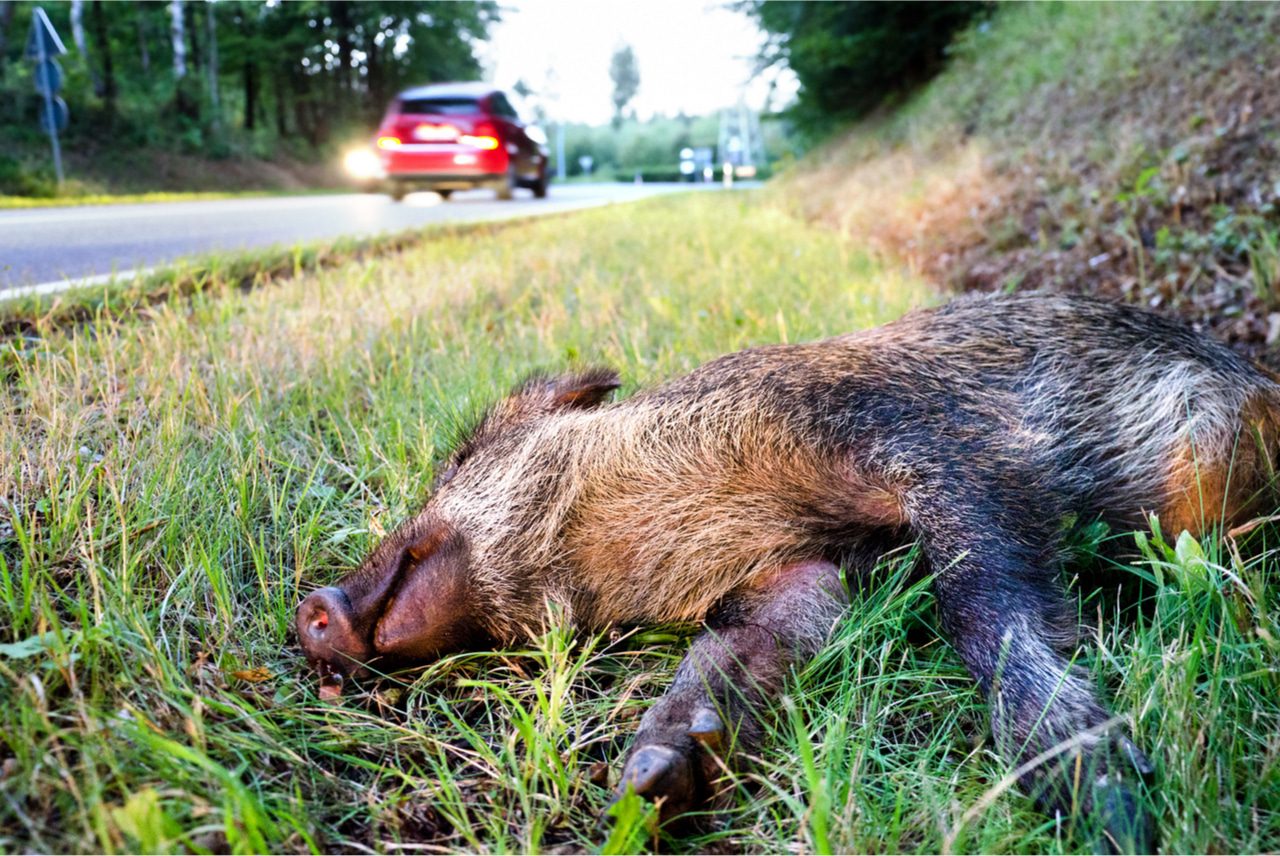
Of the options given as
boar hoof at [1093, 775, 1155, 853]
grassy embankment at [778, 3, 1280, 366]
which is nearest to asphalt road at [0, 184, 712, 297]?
boar hoof at [1093, 775, 1155, 853]

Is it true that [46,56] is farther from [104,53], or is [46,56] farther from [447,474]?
[104,53]

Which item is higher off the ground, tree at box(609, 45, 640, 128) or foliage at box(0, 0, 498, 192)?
tree at box(609, 45, 640, 128)

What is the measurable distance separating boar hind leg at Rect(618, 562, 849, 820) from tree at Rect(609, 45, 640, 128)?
72.4 meters

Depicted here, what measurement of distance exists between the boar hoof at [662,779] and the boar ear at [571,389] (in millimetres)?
1395

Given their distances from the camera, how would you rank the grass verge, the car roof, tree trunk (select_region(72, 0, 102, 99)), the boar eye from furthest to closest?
the car roof, tree trunk (select_region(72, 0, 102, 99)), the grass verge, the boar eye

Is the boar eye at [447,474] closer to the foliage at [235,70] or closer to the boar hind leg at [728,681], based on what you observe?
the boar hind leg at [728,681]

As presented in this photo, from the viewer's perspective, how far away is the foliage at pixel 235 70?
10250 millimetres

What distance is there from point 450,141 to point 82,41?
6537 millimetres

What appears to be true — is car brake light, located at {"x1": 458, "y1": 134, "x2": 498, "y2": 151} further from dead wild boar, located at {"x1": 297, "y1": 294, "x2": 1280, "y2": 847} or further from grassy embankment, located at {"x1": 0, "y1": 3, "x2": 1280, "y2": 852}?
dead wild boar, located at {"x1": 297, "y1": 294, "x2": 1280, "y2": 847}

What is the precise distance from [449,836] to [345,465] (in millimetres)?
1723

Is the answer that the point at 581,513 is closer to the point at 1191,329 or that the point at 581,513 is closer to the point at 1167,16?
the point at 1191,329

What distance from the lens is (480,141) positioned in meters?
17.9

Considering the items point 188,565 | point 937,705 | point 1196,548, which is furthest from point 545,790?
point 1196,548

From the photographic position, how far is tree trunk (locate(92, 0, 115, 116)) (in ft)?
36.5
